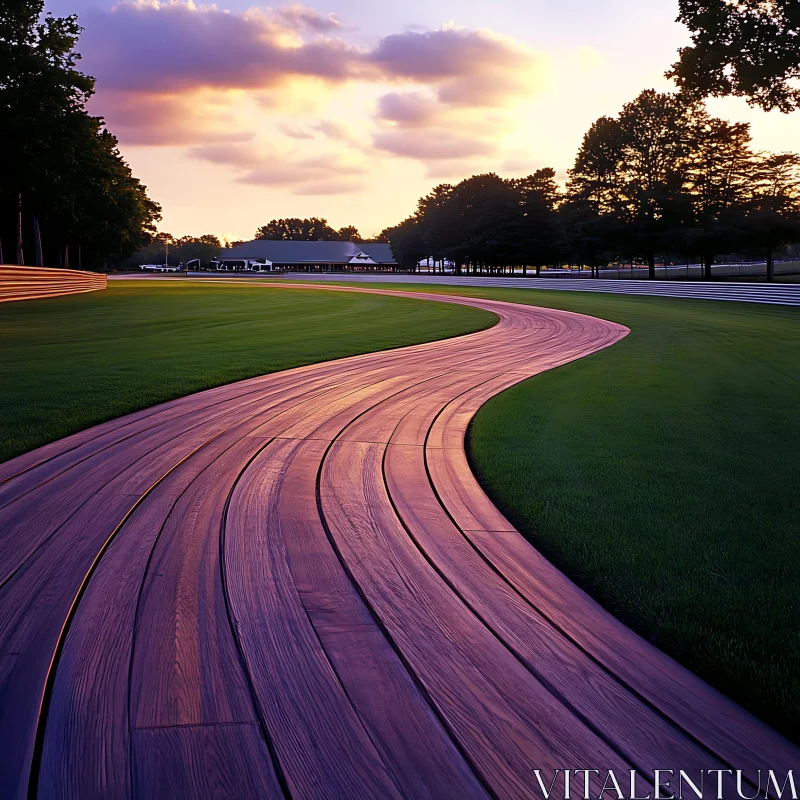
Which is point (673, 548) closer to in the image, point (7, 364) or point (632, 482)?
point (632, 482)

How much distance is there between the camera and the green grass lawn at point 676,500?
253 cm

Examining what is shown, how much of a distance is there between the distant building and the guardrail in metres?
75.6

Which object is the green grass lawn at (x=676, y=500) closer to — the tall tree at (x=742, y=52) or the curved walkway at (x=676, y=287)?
the tall tree at (x=742, y=52)

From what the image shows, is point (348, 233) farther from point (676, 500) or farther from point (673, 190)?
point (676, 500)

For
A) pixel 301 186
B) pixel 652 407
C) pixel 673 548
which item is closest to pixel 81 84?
pixel 301 186

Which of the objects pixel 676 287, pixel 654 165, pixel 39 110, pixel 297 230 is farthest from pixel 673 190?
pixel 297 230

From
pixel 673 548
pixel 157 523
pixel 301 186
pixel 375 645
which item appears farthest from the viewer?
pixel 301 186

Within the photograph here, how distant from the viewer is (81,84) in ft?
108

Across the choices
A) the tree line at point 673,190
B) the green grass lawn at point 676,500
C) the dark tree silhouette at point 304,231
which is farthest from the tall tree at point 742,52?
the dark tree silhouette at point 304,231

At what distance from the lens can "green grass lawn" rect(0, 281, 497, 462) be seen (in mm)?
6742

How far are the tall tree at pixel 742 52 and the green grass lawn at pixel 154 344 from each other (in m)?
8.75

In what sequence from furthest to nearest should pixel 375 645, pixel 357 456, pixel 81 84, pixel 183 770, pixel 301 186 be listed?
pixel 301 186 < pixel 81 84 < pixel 357 456 < pixel 375 645 < pixel 183 770

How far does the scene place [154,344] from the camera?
41.8 ft

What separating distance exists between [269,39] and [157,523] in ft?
66.6
